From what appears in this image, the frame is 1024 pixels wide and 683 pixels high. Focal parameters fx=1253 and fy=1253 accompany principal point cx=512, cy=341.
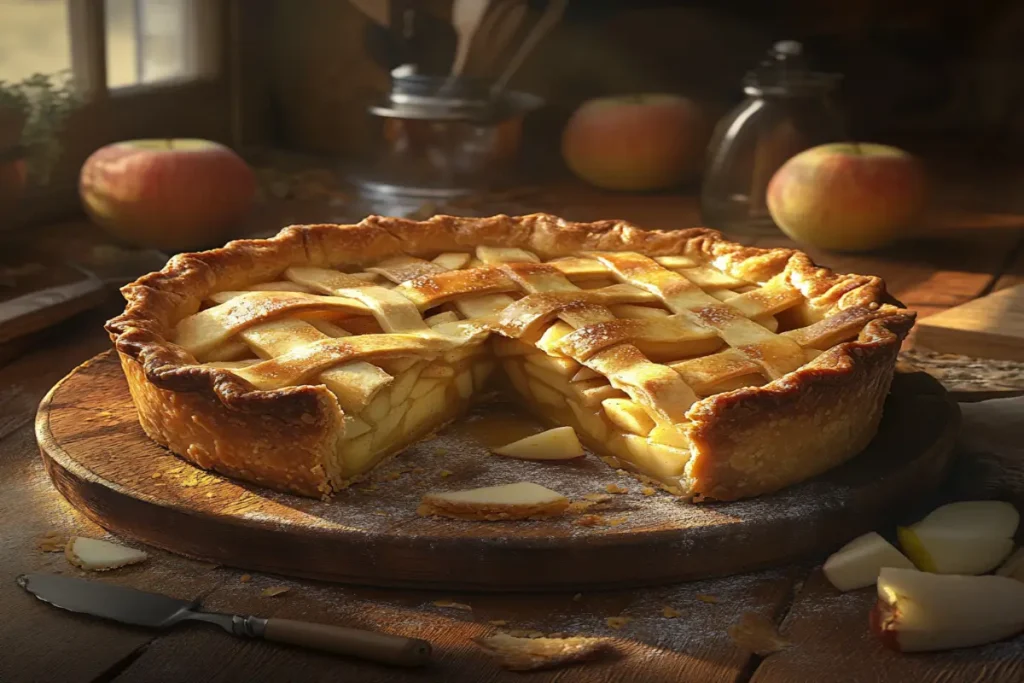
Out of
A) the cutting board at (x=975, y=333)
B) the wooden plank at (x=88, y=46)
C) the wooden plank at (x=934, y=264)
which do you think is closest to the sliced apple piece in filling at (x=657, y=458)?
the cutting board at (x=975, y=333)

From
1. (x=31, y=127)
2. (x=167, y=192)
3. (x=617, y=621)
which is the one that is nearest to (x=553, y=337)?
(x=617, y=621)

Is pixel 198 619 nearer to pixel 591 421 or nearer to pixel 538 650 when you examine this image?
pixel 538 650

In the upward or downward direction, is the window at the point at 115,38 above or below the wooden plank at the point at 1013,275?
above

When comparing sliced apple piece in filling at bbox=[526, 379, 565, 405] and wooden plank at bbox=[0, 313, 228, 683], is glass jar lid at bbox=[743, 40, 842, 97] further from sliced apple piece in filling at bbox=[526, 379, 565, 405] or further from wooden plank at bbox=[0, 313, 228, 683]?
wooden plank at bbox=[0, 313, 228, 683]

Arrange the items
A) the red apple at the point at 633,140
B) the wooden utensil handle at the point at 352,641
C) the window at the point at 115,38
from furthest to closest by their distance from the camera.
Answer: the red apple at the point at 633,140
the window at the point at 115,38
the wooden utensil handle at the point at 352,641

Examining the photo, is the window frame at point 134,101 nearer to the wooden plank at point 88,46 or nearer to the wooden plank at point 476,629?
the wooden plank at point 88,46

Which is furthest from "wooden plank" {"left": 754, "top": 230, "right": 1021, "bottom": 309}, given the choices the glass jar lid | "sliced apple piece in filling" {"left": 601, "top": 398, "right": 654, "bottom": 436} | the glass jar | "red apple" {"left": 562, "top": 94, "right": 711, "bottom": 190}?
"sliced apple piece in filling" {"left": 601, "top": 398, "right": 654, "bottom": 436}
